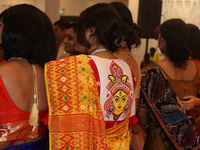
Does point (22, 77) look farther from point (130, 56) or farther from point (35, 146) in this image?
point (130, 56)

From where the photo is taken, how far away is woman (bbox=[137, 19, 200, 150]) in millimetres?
1787

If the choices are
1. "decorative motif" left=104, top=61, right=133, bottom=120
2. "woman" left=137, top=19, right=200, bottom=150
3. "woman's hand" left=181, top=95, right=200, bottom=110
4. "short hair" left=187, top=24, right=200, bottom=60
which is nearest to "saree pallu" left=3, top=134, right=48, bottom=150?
"decorative motif" left=104, top=61, right=133, bottom=120

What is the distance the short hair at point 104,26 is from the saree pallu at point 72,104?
0.56 feet

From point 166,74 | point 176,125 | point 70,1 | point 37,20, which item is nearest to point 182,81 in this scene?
point 166,74

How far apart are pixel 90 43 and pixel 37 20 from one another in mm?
314

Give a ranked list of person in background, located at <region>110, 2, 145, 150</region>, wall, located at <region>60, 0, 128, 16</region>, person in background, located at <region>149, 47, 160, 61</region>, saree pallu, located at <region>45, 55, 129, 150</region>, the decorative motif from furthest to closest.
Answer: wall, located at <region>60, 0, 128, 16</region> < person in background, located at <region>149, 47, 160, 61</region> < person in background, located at <region>110, 2, 145, 150</region> < the decorative motif < saree pallu, located at <region>45, 55, 129, 150</region>

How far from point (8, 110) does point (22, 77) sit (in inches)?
7.0

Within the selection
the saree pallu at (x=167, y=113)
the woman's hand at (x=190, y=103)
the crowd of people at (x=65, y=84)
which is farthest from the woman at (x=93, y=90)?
the woman's hand at (x=190, y=103)

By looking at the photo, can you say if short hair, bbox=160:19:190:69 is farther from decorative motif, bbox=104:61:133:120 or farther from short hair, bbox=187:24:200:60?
decorative motif, bbox=104:61:133:120

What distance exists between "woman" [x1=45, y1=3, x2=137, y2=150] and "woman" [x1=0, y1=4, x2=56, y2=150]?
158 millimetres

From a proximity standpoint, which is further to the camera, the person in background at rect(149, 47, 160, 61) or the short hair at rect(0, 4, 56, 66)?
the person in background at rect(149, 47, 160, 61)

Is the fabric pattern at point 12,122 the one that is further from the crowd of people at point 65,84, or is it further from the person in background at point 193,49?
the person in background at point 193,49

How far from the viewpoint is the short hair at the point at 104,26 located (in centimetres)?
119

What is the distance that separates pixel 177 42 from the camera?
1.84 metres
